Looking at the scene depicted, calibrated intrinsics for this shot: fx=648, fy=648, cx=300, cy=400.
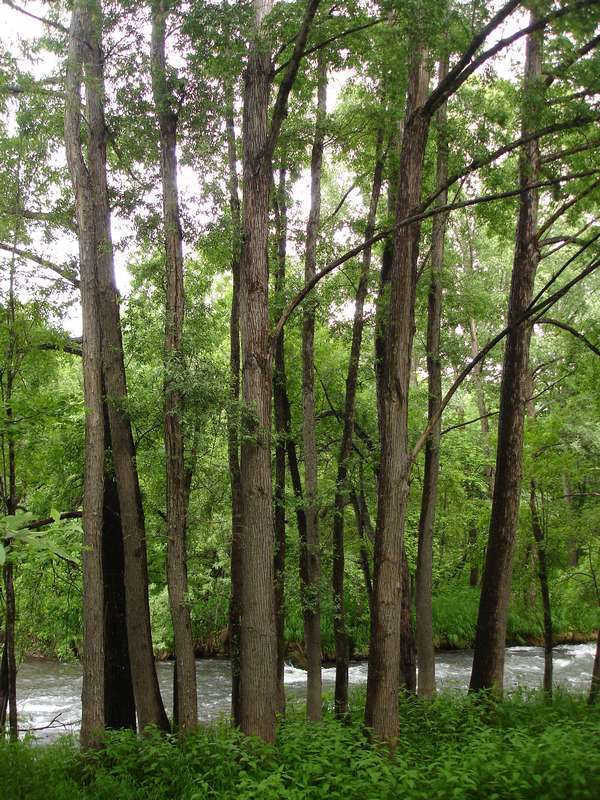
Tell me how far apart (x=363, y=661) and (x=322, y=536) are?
404 cm

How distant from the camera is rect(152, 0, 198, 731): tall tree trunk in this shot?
8383 mm

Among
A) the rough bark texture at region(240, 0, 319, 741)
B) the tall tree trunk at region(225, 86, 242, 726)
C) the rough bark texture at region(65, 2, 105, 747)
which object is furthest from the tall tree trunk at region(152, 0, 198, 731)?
the rough bark texture at region(240, 0, 319, 741)

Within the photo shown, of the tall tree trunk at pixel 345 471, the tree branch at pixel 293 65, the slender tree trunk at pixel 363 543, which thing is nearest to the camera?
the tree branch at pixel 293 65

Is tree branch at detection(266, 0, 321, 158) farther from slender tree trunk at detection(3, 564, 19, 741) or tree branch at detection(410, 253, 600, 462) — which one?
slender tree trunk at detection(3, 564, 19, 741)

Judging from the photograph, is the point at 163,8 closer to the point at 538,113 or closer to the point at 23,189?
the point at 23,189

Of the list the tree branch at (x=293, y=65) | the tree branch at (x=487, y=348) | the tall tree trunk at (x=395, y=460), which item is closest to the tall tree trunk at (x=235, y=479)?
the tree branch at (x=293, y=65)

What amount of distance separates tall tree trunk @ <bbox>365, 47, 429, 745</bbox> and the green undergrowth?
1.82ft

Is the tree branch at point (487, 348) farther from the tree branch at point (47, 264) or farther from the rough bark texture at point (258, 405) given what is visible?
the tree branch at point (47, 264)

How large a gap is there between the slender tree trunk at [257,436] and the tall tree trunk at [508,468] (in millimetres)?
3220

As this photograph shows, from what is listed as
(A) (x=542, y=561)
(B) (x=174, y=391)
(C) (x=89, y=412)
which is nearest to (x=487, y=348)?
(B) (x=174, y=391)

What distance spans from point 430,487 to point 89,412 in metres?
5.58

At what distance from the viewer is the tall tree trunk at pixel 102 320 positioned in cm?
874

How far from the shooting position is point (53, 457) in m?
10.6

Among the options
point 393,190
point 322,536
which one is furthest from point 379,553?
point 322,536
